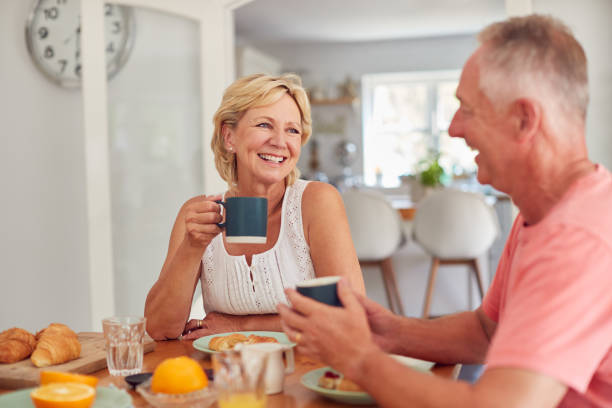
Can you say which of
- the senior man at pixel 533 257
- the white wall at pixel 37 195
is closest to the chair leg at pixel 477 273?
the white wall at pixel 37 195

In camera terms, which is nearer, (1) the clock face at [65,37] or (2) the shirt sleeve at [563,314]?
(2) the shirt sleeve at [563,314]

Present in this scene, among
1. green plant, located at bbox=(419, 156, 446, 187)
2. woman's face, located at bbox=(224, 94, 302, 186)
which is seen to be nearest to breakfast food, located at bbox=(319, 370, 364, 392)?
woman's face, located at bbox=(224, 94, 302, 186)

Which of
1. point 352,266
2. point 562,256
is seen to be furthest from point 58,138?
point 562,256

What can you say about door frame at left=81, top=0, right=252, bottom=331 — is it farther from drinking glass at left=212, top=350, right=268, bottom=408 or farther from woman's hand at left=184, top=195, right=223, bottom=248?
drinking glass at left=212, top=350, right=268, bottom=408

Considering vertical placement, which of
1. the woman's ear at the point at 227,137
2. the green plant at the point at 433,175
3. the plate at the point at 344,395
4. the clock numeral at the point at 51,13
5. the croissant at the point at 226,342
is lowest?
the plate at the point at 344,395

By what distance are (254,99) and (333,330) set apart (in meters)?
1.02

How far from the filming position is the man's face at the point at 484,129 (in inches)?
35.9

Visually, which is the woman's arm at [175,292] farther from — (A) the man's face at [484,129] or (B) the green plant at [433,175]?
(B) the green plant at [433,175]

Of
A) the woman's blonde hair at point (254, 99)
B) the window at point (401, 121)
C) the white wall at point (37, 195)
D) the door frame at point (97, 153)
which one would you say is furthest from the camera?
the window at point (401, 121)

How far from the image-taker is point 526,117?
2.89 feet

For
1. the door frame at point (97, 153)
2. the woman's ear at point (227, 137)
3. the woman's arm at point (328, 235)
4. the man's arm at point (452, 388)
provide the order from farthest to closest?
1. the door frame at point (97, 153)
2. the woman's ear at point (227, 137)
3. the woman's arm at point (328, 235)
4. the man's arm at point (452, 388)

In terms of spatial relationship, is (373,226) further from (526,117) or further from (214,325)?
(526,117)

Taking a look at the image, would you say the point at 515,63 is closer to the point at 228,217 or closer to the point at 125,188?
the point at 228,217

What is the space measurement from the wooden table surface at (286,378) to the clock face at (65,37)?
244 cm
